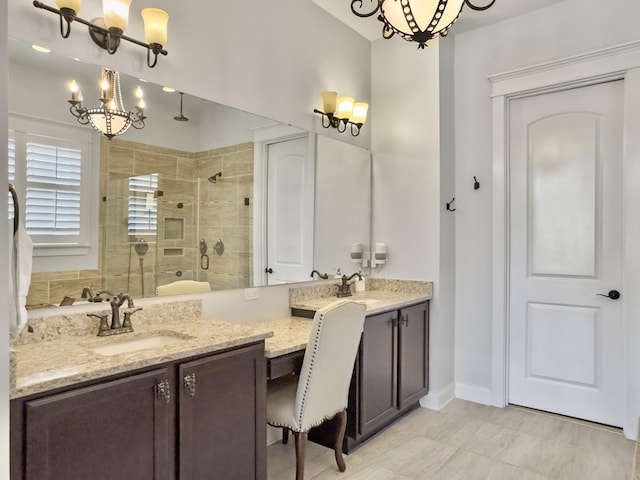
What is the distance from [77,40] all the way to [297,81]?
1.47m

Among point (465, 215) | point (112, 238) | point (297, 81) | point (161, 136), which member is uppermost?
point (297, 81)

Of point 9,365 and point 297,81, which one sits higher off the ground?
A: point 297,81

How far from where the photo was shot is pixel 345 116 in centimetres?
323

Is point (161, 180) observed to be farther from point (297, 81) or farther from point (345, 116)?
point (345, 116)

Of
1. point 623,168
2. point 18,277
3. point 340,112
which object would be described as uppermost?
point 340,112

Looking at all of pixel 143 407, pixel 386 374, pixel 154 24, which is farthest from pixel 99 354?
pixel 386 374

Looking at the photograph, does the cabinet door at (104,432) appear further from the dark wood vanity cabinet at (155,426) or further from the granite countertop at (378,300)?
the granite countertop at (378,300)

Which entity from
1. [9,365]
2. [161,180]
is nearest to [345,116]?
[161,180]

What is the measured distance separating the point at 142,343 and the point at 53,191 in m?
0.75

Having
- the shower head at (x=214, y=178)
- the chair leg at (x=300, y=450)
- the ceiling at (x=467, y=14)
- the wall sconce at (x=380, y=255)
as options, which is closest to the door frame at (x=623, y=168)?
the ceiling at (x=467, y=14)

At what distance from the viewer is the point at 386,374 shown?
9.36ft

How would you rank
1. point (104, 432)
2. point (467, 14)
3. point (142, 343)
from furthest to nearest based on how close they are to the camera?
1. point (467, 14)
2. point (142, 343)
3. point (104, 432)

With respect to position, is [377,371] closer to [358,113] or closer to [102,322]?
[102,322]

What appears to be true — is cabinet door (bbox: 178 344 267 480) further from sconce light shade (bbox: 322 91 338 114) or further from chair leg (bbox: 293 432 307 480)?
sconce light shade (bbox: 322 91 338 114)
